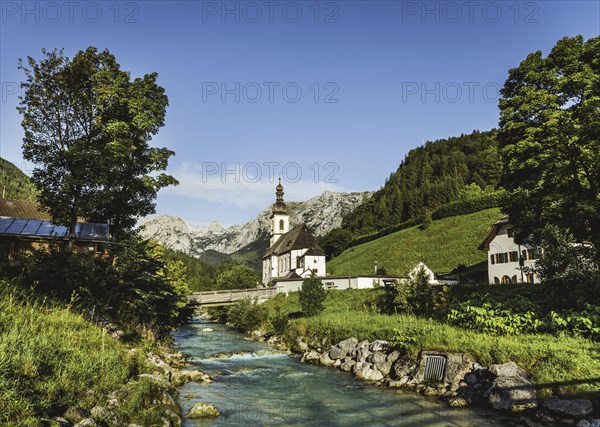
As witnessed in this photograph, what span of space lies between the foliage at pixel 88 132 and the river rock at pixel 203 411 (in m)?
15.2

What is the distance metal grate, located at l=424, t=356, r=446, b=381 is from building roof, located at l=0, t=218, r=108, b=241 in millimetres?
30840

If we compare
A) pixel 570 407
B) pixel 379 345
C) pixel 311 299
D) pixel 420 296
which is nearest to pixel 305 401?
pixel 379 345

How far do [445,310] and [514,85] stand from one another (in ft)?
50.5

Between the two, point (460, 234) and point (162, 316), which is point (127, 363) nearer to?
point (162, 316)

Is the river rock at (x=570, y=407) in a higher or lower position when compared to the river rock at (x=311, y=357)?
higher

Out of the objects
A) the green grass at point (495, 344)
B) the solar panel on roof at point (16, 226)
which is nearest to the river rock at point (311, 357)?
the green grass at point (495, 344)

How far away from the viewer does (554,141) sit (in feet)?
72.8

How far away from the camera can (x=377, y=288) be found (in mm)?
44438

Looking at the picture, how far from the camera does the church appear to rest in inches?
3226

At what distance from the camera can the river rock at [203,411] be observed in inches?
555

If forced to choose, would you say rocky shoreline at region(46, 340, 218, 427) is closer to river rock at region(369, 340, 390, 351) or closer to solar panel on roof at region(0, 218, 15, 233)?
river rock at region(369, 340, 390, 351)

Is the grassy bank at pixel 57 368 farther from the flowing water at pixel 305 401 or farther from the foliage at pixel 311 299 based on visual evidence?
the foliage at pixel 311 299

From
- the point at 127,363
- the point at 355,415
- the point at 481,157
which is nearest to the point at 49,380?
the point at 127,363

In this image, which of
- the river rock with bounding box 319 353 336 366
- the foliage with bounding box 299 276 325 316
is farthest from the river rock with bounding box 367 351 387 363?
the foliage with bounding box 299 276 325 316
